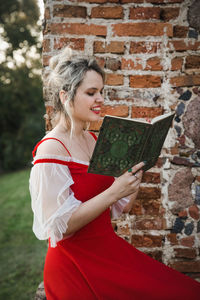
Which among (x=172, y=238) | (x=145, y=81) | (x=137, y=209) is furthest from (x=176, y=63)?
(x=172, y=238)

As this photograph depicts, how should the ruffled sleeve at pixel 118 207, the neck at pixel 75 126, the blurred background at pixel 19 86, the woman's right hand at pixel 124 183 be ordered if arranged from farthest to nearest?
1. the blurred background at pixel 19 86
2. the ruffled sleeve at pixel 118 207
3. the neck at pixel 75 126
4. the woman's right hand at pixel 124 183

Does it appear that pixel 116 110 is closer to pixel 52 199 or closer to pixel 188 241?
pixel 52 199

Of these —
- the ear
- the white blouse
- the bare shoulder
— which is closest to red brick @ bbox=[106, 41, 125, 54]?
the ear

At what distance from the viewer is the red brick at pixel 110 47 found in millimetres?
1993

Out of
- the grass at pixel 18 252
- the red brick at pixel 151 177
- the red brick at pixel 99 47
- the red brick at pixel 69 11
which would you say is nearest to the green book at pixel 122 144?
the red brick at pixel 151 177

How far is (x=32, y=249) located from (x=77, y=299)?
3.02m

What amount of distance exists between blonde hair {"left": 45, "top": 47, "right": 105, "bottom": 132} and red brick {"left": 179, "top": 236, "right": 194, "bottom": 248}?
3.92 feet

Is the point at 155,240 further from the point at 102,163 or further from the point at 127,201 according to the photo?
the point at 102,163

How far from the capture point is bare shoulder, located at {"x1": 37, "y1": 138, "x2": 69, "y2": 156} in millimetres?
1496

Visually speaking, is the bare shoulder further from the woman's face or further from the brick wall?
the brick wall

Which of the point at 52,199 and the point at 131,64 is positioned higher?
the point at 131,64

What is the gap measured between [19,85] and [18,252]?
11790 mm

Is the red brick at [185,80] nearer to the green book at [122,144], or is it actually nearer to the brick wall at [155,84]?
the brick wall at [155,84]

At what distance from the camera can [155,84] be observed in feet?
6.61
